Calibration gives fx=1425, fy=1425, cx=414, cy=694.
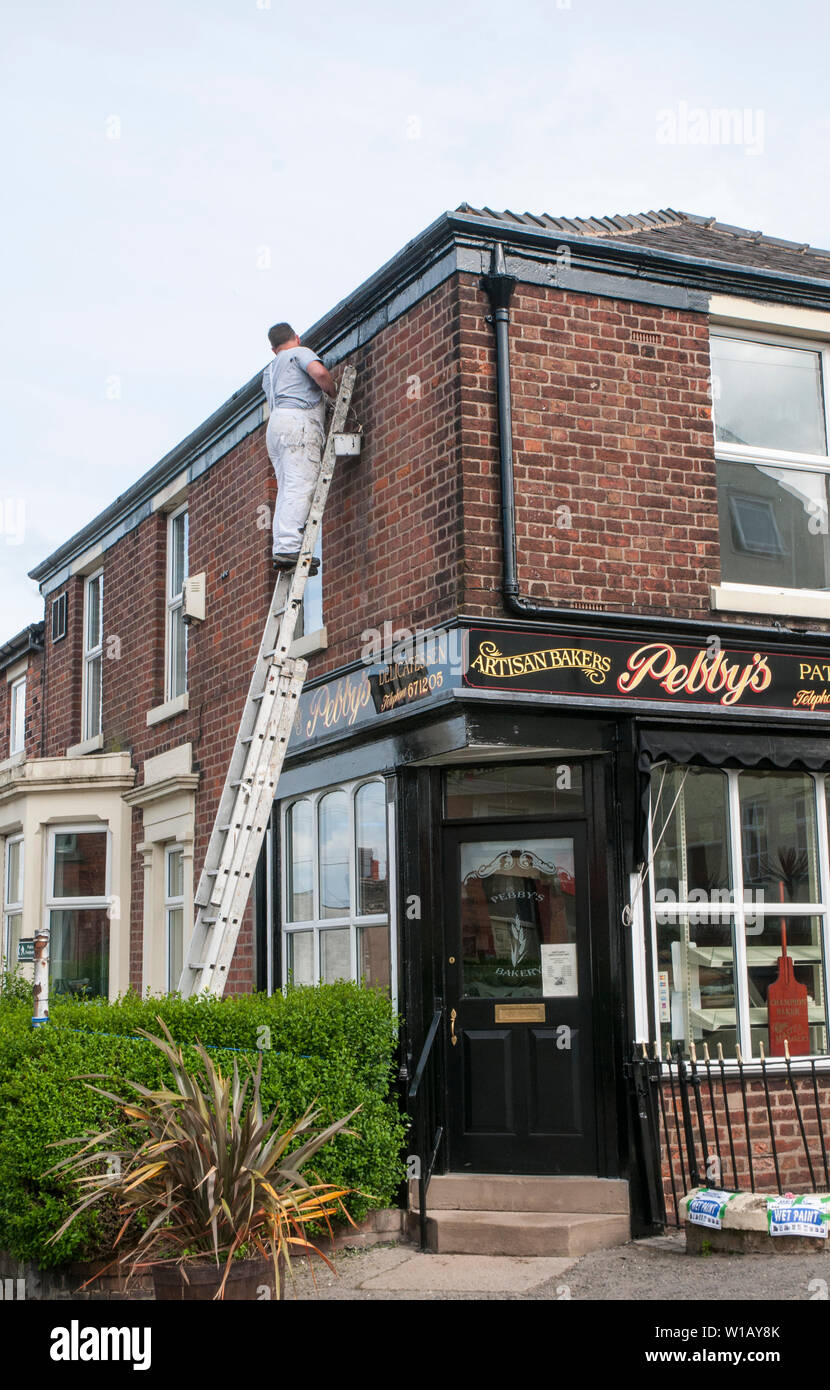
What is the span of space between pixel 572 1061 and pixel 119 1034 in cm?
269

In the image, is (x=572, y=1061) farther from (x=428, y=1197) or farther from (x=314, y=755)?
(x=314, y=755)

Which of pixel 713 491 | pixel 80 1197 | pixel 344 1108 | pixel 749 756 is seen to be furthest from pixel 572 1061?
pixel 713 491

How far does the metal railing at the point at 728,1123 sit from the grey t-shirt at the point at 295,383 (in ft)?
16.1

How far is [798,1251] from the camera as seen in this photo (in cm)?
724

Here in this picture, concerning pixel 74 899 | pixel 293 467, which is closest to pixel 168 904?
pixel 74 899

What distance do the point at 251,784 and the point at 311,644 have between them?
195 centimetres

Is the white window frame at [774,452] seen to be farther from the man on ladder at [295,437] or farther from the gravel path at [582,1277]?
the gravel path at [582,1277]

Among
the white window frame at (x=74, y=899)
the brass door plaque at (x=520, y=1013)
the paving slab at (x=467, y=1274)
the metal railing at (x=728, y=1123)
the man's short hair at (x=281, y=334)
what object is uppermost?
the man's short hair at (x=281, y=334)

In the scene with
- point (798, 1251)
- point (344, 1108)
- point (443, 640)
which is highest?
point (443, 640)

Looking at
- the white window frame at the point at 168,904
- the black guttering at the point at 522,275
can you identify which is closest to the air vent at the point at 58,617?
the white window frame at the point at 168,904

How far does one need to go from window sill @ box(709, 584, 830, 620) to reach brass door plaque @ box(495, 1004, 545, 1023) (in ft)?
9.28

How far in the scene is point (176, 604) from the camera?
14062mm

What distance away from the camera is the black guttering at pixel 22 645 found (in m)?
17.6

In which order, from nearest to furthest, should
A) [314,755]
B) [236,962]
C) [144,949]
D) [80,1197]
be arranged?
[80,1197], [314,755], [236,962], [144,949]
